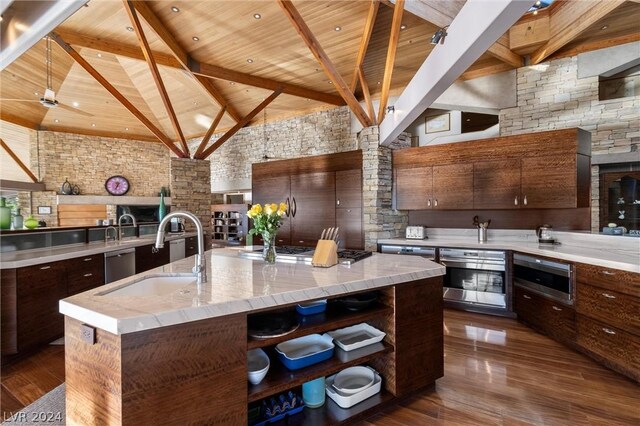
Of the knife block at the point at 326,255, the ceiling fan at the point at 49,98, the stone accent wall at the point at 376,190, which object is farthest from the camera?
the stone accent wall at the point at 376,190

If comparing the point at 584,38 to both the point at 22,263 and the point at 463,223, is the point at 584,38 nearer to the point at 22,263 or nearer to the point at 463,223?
the point at 463,223

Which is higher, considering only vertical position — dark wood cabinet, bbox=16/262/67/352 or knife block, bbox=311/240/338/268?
knife block, bbox=311/240/338/268

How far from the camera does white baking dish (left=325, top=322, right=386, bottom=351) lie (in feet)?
6.78

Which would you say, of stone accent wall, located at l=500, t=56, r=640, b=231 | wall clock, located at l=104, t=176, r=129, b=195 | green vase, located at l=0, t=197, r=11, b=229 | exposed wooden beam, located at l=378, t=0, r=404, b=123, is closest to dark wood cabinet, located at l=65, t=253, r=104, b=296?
green vase, located at l=0, t=197, r=11, b=229

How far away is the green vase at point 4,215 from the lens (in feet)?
10.7

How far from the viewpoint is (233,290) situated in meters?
1.68

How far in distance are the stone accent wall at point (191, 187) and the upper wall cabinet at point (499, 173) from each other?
4777mm

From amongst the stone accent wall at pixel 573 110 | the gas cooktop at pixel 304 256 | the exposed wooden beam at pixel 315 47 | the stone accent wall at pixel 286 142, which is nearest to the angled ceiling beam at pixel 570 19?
the stone accent wall at pixel 573 110

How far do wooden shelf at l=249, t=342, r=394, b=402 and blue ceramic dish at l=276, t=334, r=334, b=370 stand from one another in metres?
0.03

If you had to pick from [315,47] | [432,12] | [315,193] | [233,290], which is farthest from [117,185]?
[233,290]

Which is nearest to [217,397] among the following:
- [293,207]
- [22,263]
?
[22,263]

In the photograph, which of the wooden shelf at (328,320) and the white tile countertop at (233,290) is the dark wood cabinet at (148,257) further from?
the wooden shelf at (328,320)

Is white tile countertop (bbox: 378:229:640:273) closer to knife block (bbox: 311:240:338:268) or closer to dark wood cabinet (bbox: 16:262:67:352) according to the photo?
knife block (bbox: 311:240:338:268)

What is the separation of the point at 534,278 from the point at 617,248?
831mm
